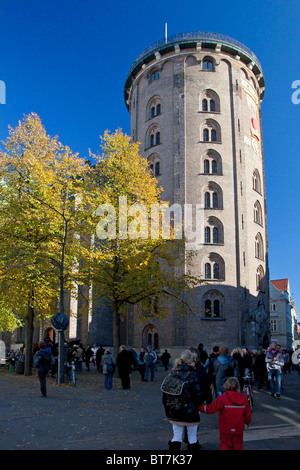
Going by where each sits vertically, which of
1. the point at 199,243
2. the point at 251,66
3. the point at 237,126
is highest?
the point at 251,66

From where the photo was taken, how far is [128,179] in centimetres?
2153

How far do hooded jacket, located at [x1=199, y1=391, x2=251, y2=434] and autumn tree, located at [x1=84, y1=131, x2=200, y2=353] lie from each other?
44.9 feet

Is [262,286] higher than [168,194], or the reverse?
[168,194]

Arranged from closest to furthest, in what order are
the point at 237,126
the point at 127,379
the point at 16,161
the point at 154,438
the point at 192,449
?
1. the point at 192,449
2. the point at 154,438
3. the point at 127,379
4. the point at 16,161
5. the point at 237,126

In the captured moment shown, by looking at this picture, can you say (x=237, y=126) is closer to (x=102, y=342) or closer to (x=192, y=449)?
(x=102, y=342)

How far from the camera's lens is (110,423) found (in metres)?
8.95

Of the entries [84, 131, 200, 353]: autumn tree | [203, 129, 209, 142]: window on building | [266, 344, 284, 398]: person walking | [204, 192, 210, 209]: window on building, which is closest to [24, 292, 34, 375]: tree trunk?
[84, 131, 200, 353]: autumn tree

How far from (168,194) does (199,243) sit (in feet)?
16.8

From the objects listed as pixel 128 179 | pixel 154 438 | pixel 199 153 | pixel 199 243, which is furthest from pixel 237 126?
pixel 154 438

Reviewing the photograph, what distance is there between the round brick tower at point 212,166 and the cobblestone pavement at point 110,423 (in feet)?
66.8

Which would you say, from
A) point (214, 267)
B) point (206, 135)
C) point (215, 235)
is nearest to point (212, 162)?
point (206, 135)

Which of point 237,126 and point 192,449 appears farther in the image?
point 237,126

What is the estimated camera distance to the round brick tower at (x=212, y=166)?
113 feet

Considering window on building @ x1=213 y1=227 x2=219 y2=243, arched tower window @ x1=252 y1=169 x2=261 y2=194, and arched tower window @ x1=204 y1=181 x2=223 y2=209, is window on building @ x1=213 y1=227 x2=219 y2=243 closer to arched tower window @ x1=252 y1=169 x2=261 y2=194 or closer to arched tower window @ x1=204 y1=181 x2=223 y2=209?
arched tower window @ x1=204 y1=181 x2=223 y2=209
